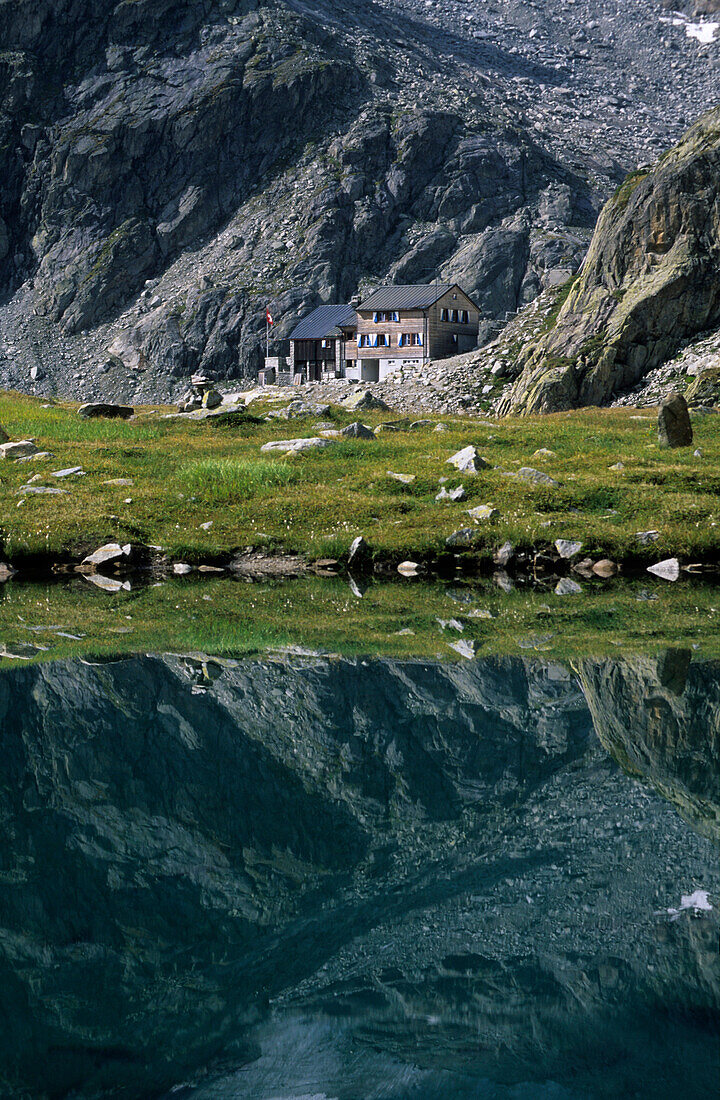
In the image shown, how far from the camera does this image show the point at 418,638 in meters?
14.1

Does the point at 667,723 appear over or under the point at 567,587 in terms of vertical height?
over

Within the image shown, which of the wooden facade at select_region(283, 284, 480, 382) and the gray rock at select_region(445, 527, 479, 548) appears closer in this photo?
the gray rock at select_region(445, 527, 479, 548)

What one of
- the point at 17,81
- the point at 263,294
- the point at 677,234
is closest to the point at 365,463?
the point at 677,234

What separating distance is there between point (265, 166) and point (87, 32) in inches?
2083

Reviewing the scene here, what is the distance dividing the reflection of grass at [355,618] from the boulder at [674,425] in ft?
50.9

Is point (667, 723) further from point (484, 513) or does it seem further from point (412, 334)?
point (412, 334)

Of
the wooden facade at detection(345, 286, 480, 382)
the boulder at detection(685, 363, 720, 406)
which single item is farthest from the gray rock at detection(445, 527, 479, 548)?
the wooden facade at detection(345, 286, 480, 382)

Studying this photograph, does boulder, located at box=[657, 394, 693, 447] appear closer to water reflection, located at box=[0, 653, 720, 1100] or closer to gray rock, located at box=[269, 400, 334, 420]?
gray rock, located at box=[269, 400, 334, 420]

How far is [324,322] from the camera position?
443 feet

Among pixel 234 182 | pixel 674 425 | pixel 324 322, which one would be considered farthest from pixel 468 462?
pixel 234 182

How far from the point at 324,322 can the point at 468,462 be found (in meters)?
110

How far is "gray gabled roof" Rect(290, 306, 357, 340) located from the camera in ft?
433

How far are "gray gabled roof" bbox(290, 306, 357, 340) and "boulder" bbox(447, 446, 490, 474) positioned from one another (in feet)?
333

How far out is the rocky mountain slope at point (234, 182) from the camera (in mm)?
153375
